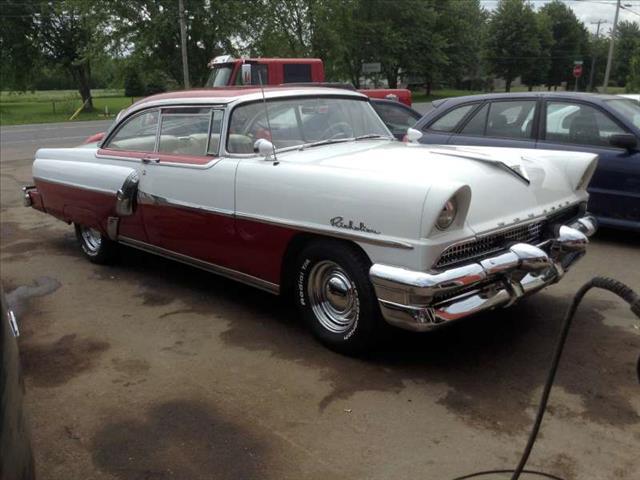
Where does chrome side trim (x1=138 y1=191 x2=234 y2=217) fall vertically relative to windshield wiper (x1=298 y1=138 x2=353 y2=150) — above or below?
below

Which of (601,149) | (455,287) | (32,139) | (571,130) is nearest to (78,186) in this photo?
(455,287)

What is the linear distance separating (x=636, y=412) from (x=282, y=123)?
2.83 metres

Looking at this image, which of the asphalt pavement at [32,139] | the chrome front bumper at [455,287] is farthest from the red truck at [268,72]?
the chrome front bumper at [455,287]

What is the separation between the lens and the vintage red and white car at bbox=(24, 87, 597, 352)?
10.6 ft

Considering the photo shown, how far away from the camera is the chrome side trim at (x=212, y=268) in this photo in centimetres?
408

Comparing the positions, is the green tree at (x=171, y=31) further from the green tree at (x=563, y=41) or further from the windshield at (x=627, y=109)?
the green tree at (x=563, y=41)

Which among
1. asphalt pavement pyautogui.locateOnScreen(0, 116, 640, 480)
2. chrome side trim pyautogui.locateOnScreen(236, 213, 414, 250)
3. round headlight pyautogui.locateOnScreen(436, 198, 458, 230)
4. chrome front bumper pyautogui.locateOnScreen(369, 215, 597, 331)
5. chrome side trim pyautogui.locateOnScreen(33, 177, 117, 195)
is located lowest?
asphalt pavement pyautogui.locateOnScreen(0, 116, 640, 480)

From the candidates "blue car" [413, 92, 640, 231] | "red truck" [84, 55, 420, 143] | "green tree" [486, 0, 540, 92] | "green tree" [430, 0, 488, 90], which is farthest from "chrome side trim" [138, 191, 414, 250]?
"green tree" [486, 0, 540, 92]

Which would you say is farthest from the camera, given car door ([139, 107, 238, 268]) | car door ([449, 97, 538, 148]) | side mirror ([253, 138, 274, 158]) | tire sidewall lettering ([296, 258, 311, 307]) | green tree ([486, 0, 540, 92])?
green tree ([486, 0, 540, 92])

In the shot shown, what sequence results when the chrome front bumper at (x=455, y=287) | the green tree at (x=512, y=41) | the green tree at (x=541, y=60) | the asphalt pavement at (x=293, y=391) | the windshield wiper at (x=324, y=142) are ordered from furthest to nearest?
the green tree at (x=541, y=60) < the green tree at (x=512, y=41) < the windshield wiper at (x=324, y=142) < the chrome front bumper at (x=455, y=287) < the asphalt pavement at (x=293, y=391)

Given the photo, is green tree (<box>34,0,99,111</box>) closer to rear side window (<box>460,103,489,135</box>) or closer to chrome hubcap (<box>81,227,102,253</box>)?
chrome hubcap (<box>81,227,102,253</box>)

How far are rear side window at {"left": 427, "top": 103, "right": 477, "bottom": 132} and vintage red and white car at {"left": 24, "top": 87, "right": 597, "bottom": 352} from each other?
82.3 inches

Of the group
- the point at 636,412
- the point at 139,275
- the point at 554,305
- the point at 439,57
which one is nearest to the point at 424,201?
the point at 636,412

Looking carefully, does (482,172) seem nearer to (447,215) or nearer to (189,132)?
(447,215)
